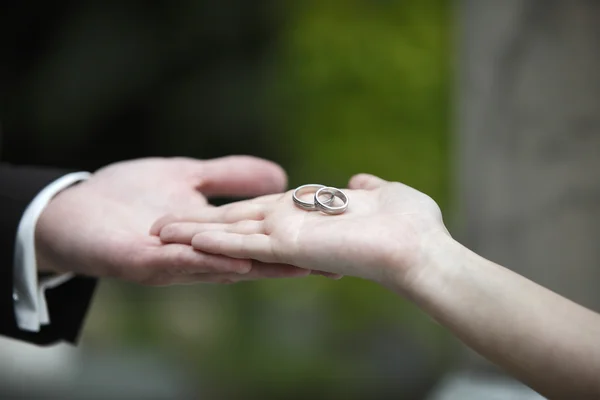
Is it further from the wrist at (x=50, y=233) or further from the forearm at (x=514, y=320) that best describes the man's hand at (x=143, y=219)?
the forearm at (x=514, y=320)

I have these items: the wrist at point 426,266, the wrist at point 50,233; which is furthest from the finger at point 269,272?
the wrist at point 50,233

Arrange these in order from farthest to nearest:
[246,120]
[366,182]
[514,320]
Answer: [246,120], [366,182], [514,320]

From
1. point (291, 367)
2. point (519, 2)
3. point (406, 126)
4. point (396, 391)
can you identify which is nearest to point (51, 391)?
point (291, 367)

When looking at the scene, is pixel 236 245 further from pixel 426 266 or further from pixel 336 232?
pixel 426 266

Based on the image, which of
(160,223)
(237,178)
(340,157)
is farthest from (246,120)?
(160,223)

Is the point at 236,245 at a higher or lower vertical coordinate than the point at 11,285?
higher

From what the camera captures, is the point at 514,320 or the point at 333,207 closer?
the point at 514,320
